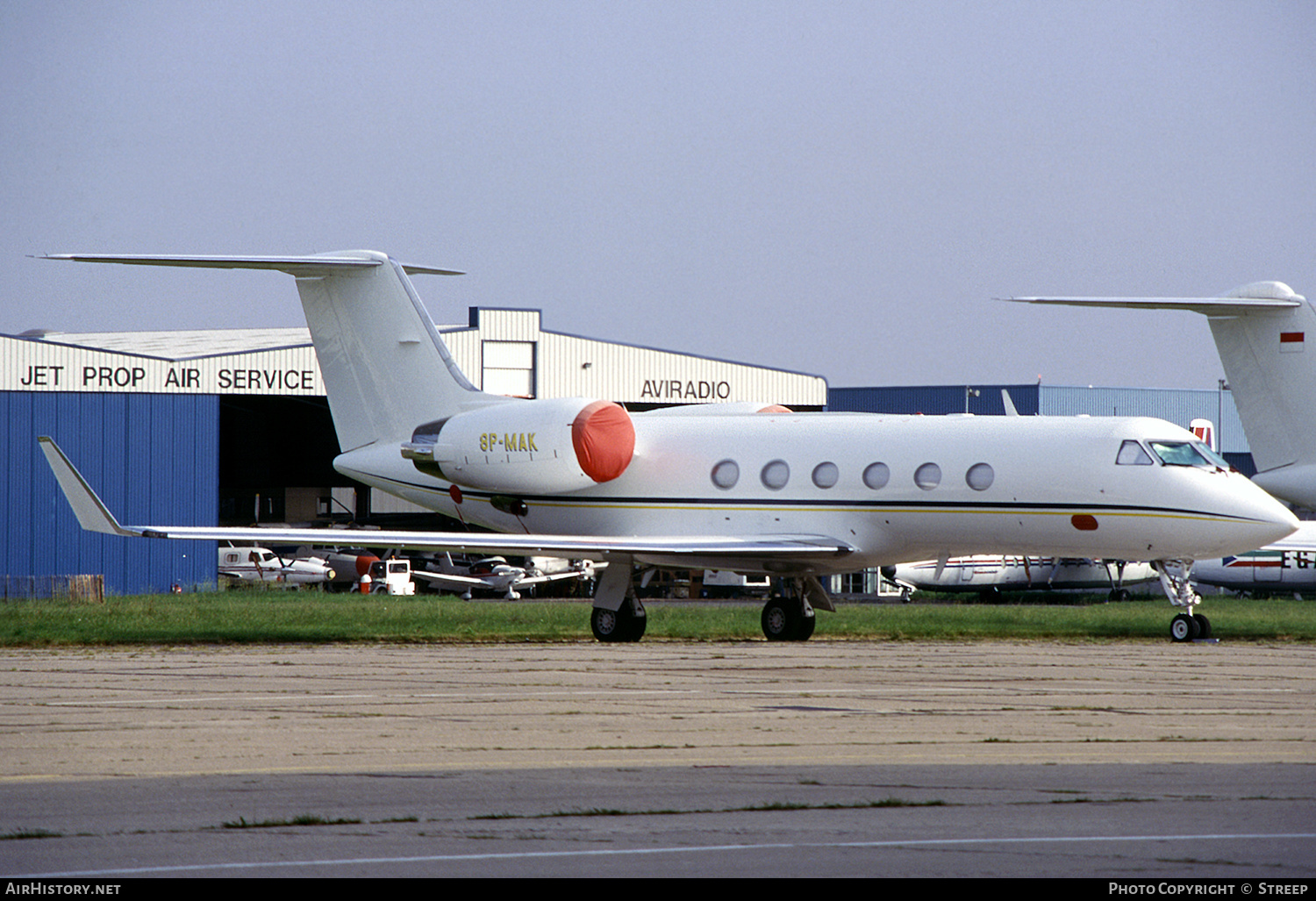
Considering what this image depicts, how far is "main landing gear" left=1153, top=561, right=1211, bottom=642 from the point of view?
77.2ft

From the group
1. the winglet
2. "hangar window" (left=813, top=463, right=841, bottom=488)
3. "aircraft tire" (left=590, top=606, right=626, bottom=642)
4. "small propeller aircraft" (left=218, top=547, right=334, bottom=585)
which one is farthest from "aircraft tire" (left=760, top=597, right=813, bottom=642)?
"small propeller aircraft" (left=218, top=547, right=334, bottom=585)

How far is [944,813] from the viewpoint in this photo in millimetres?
8836

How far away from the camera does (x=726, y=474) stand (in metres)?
25.4

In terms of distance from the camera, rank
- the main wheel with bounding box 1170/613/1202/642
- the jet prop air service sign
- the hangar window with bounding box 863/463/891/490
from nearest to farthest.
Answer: the main wheel with bounding box 1170/613/1202/642 < the hangar window with bounding box 863/463/891/490 < the jet prop air service sign

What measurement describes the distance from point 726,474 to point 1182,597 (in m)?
6.72

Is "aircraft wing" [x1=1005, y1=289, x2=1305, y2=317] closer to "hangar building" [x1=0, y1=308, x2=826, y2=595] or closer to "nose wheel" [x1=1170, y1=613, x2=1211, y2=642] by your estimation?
"nose wheel" [x1=1170, y1=613, x2=1211, y2=642]

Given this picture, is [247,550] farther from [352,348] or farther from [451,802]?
[451,802]

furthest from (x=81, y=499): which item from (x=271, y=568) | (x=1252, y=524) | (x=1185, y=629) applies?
(x=271, y=568)

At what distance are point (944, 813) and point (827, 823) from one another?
73cm

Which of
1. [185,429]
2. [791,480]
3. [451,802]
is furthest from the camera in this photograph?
[185,429]

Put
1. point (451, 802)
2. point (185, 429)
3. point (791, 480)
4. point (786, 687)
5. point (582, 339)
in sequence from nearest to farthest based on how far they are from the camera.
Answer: point (451, 802) < point (786, 687) < point (791, 480) < point (185, 429) < point (582, 339)

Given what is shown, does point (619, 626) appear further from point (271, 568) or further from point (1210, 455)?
point (271, 568)

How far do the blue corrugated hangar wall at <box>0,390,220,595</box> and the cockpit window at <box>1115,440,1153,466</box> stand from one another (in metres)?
26.8

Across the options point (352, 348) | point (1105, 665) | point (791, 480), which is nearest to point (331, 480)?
point (352, 348)
